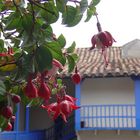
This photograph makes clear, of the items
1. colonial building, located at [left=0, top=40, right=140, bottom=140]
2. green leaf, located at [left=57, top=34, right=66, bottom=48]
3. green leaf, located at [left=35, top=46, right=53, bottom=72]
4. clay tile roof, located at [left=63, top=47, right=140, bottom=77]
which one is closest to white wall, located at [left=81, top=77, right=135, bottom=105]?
colonial building, located at [left=0, top=40, right=140, bottom=140]

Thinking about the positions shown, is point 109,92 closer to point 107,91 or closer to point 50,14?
point 107,91

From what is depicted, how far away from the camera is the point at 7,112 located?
48.2 inches

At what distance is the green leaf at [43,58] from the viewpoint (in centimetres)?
110

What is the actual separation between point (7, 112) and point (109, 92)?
11.5 metres

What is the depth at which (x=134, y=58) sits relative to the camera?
49.4 feet

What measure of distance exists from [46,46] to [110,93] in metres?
11.6

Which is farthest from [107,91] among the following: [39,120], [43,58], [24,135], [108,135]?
[43,58]

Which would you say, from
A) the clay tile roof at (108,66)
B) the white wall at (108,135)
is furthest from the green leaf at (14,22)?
the white wall at (108,135)

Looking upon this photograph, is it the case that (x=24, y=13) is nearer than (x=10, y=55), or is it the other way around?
(x=24, y=13)

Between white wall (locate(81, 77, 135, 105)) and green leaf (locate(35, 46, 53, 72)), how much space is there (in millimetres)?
11492

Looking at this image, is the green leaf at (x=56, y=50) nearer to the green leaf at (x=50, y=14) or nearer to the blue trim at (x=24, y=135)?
the green leaf at (x=50, y=14)

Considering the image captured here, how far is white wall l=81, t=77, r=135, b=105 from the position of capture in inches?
494

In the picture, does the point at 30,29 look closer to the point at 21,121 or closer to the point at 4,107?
the point at 4,107

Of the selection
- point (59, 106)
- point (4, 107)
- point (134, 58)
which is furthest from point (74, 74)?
point (134, 58)
